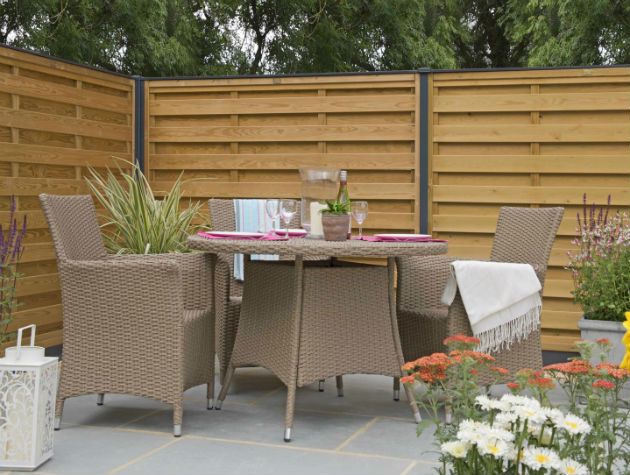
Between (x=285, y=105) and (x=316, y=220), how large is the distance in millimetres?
1664

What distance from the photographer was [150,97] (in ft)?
18.0

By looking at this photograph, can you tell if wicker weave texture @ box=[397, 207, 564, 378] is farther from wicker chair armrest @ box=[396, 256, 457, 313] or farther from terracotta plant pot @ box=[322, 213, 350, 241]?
terracotta plant pot @ box=[322, 213, 350, 241]

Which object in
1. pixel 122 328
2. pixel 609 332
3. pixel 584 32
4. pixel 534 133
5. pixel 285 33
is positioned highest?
pixel 285 33

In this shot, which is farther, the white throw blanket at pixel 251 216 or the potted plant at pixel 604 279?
the white throw blanket at pixel 251 216

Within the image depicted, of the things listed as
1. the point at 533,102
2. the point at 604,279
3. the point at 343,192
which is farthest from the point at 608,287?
the point at 343,192

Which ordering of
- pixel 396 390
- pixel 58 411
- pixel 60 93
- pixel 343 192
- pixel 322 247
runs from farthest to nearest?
1. pixel 60 93
2. pixel 396 390
3. pixel 343 192
4. pixel 58 411
5. pixel 322 247

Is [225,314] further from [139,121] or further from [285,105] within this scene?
[139,121]

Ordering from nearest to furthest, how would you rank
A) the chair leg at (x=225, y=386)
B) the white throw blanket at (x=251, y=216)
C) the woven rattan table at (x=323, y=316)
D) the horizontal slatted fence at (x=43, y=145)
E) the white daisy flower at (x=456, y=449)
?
1. the white daisy flower at (x=456, y=449)
2. the woven rattan table at (x=323, y=316)
3. the chair leg at (x=225, y=386)
4. the horizontal slatted fence at (x=43, y=145)
5. the white throw blanket at (x=251, y=216)

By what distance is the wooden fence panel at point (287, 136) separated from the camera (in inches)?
198

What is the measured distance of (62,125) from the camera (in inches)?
186

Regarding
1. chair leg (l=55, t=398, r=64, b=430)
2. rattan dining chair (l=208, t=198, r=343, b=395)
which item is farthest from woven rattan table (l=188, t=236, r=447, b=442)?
chair leg (l=55, t=398, r=64, b=430)

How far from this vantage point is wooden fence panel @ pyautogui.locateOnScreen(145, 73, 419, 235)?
5031 mm

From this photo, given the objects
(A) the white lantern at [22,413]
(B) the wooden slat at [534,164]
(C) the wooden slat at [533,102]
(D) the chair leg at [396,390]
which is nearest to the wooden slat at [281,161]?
(B) the wooden slat at [534,164]

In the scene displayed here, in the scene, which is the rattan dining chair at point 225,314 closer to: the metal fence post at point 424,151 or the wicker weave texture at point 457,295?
the wicker weave texture at point 457,295
